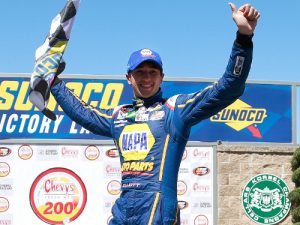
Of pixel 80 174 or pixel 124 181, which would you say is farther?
pixel 80 174

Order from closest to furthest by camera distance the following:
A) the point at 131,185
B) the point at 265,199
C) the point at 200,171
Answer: the point at 131,185
the point at 200,171
the point at 265,199

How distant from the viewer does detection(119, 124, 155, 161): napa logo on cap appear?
3988 millimetres

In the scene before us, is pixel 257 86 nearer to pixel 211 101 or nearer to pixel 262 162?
pixel 262 162

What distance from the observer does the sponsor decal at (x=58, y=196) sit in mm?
10773

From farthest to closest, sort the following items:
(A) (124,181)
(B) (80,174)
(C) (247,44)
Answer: (B) (80,174) → (A) (124,181) → (C) (247,44)

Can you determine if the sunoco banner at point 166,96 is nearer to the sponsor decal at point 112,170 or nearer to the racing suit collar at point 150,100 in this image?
the sponsor decal at point 112,170

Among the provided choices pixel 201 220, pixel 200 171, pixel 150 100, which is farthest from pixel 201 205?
pixel 150 100

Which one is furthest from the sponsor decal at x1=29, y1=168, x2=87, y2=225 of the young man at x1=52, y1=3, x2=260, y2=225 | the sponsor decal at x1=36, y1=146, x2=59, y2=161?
the young man at x1=52, y1=3, x2=260, y2=225

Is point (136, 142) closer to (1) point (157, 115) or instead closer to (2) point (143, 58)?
(1) point (157, 115)

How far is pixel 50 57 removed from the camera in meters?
4.46

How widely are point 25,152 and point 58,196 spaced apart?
2.81 feet

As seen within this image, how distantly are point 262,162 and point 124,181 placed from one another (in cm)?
761

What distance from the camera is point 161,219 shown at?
3826mm

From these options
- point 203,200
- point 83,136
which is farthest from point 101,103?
point 203,200
